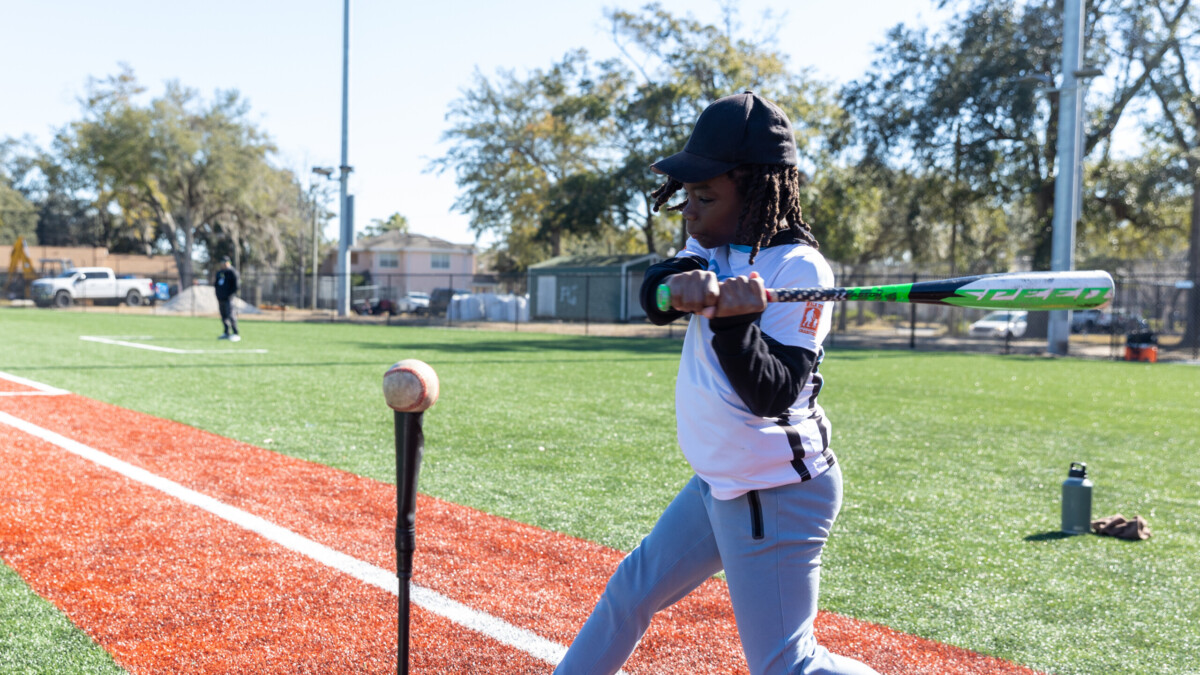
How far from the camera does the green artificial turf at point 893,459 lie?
4203 millimetres

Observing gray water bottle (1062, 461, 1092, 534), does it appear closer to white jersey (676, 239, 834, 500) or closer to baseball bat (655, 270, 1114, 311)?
baseball bat (655, 270, 1114, 311)

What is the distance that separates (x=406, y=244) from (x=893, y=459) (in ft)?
257

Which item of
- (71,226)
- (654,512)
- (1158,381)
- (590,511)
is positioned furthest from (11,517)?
(71,226)

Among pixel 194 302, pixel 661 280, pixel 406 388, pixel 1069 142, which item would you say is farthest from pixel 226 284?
pixel 194 302

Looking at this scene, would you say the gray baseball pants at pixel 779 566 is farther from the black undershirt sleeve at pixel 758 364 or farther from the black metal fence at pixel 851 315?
the black metal fence at pixel 851 315

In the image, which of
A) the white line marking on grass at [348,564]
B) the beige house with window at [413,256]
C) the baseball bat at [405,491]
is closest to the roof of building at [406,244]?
the beige house with window at [413,256]

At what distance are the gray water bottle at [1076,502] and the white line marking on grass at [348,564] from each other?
11.7 ft

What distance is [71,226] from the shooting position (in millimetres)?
87125

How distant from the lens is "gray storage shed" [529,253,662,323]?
130ft

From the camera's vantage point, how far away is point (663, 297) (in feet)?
6.51

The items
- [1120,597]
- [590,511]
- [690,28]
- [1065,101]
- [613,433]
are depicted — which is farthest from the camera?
[690,28]

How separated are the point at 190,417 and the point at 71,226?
91712 millimetres

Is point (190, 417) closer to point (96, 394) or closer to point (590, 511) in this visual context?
point (96, 394)

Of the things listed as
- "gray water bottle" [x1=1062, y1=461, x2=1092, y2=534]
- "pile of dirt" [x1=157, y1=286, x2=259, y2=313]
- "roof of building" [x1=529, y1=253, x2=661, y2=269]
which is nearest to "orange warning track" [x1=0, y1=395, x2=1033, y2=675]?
"gray water bottle" [x1=1062, y1=461, x2=1092, y2=534]
